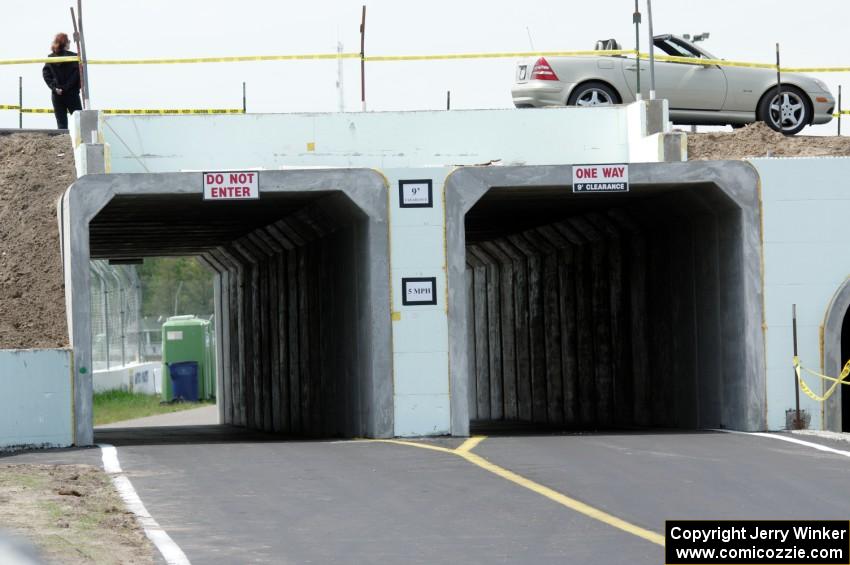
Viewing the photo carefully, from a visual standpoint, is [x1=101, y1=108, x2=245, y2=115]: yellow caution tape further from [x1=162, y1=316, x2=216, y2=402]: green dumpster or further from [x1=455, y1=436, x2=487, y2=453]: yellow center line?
[x1=162, y1=316, x2=216, y2=402]: green dumpster

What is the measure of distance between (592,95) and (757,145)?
113 inches

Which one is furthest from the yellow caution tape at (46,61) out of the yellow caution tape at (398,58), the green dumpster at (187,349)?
the green dumpster at (187,349)

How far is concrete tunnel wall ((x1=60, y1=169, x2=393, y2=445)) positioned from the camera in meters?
16.5

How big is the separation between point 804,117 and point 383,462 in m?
13.7

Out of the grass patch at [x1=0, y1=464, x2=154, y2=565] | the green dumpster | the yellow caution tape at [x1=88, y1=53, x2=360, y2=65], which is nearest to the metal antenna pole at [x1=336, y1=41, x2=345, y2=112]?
the yellow caution tape at [x1=88, y1=53, x2=360, y2=65]

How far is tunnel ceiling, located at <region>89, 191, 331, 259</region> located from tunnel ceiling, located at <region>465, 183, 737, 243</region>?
110 inches

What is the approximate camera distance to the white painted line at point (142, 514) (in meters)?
8.02

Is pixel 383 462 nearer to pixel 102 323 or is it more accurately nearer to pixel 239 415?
pixel 239 415

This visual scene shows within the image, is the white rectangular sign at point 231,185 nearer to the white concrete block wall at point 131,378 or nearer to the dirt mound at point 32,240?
the dirt mound at point 32,240

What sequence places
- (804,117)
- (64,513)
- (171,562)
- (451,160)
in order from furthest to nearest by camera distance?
(804,117)
(451,160)
(64,513)
(171,562)

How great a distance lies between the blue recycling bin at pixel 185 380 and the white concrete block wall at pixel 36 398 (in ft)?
94.0

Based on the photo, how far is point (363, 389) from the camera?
17734 millimetres

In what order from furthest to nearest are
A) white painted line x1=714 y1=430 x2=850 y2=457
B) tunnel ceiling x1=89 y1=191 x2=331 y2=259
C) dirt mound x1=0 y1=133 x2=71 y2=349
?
tunnel ceiling x1=89 y1=191 x2=331 y2=259, dirt mound x1=0 y1=133 x2=71 y2=349, white painted line x1=714 y1=430 x2=850 y2=457

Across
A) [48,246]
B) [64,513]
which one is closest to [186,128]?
[48,246]
